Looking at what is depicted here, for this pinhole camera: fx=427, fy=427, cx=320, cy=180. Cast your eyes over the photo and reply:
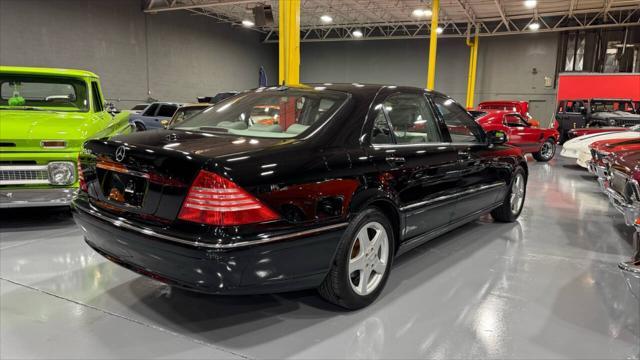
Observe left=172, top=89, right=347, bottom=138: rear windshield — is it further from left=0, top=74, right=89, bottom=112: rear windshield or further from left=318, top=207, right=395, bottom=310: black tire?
left=0, top=74, right=89, bottom=112: rear windshield

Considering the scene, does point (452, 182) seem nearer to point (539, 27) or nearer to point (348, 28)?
point (539, 27)

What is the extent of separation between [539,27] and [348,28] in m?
9.11

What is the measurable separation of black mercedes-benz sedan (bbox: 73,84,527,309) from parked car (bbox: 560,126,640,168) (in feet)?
18.8

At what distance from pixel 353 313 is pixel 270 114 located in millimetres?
1375

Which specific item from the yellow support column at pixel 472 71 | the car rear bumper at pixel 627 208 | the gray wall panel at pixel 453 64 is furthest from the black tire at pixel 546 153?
the gray wall panel at pixel 453 64

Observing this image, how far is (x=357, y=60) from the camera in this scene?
2389 cm

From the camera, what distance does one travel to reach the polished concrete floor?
2.20m

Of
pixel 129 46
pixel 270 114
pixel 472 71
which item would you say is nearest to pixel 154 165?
pixel 270 114

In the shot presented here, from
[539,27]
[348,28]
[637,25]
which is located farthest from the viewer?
[348,28]

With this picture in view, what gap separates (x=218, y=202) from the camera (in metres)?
1.91

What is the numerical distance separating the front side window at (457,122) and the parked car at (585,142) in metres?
4.70

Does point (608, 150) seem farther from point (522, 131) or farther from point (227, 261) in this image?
point (522, 131)

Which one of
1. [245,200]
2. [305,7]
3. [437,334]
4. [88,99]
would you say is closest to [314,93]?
[245,200]

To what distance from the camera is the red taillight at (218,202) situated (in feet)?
6.28
